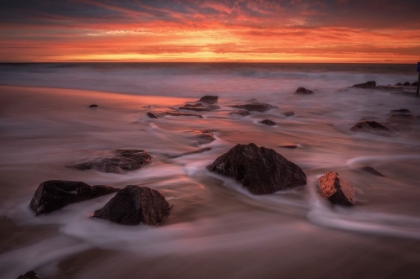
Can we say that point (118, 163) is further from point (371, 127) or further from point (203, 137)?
point (371, 127)

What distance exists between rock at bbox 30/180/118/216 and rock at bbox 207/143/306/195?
5.04ft

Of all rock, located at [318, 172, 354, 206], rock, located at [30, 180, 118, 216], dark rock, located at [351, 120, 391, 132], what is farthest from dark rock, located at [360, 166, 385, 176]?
rock, located at [30, 180, 118, 216]

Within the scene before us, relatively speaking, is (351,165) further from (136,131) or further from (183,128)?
(136,131)

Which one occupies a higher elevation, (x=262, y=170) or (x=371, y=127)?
(x=262, y=170)

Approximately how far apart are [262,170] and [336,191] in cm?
73

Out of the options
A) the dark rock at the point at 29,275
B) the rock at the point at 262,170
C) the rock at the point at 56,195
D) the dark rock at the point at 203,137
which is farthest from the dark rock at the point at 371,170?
the dark rock at the point at 29,275

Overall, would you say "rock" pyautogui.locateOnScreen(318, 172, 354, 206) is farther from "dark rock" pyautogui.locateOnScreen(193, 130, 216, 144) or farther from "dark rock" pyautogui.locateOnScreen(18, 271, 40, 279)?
"dark rock" pyautogui.locateOnScreen(193, 130, 216, 144)

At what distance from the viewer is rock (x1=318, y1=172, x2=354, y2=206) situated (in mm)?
2947

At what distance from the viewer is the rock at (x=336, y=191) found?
2.95m

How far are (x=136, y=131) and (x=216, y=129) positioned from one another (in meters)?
1.70

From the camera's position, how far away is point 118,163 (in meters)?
3.92

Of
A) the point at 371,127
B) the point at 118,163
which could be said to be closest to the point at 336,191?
the point at 118,163

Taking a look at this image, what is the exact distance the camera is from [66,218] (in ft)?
8.59

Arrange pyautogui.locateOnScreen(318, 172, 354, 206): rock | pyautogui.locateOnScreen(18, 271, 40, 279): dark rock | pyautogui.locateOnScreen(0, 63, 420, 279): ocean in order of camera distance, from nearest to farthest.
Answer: pyautogui.locateOnScreen(18, 271, 40, 279): dark rock
pyautogui.locateOnScreen(0, 63, 420, 279): ocean
pyautogui.locateOnScreen(318, 172, 354, 206): rock
